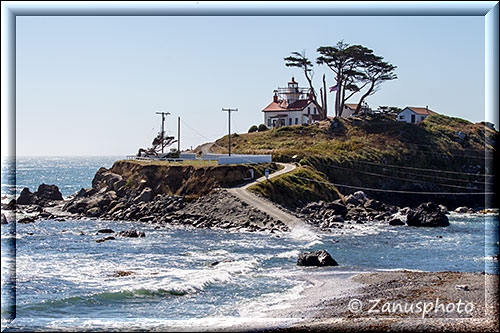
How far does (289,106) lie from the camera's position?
287 ft

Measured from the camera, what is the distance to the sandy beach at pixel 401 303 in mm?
16391

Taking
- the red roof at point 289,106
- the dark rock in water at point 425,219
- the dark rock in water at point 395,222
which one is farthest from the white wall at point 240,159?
the red roof at point 289,106

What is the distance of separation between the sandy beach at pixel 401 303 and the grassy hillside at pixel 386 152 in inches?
1035

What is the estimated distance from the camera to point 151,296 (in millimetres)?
22969

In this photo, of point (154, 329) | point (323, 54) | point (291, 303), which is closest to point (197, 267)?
point (291, 303)

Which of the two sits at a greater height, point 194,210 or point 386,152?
point 386,152

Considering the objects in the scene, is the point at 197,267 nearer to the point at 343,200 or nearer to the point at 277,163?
the point at 343,200

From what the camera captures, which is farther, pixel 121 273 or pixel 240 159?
pixel 240 159

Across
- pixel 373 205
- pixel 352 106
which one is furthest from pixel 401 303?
pixel 352 106

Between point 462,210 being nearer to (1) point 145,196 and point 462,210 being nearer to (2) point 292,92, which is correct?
(1) point 145,196

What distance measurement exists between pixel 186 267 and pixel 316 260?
642 centimetres

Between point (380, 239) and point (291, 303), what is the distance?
1787 centimetres

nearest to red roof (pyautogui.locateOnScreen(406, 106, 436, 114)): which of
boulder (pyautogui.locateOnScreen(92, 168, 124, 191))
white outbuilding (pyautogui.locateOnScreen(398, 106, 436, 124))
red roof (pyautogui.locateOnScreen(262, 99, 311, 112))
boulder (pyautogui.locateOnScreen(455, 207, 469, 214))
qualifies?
white outbuilding (pyautogui.locateOnScreen(398, 106, 436, 124))

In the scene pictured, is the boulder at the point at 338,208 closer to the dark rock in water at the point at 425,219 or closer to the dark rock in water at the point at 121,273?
the dark rock in water at the point at 425,219
